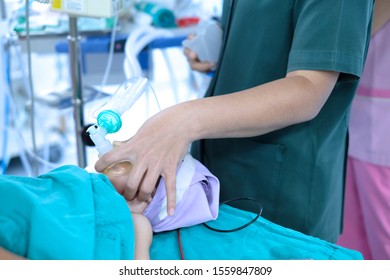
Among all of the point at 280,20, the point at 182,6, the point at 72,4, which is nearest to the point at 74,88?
the point at 72,4

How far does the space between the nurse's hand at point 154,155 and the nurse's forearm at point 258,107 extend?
0.07ft

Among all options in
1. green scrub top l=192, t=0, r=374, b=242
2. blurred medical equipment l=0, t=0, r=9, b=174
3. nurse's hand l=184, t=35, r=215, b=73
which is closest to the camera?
green scrub top l=192, t=0, r=374, b=242

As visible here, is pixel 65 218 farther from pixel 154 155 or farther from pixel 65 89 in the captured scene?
pixel 65 89

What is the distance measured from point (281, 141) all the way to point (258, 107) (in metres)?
0.22

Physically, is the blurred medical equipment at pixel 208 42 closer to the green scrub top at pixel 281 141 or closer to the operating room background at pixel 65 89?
the green scrub top at pixel 281 141

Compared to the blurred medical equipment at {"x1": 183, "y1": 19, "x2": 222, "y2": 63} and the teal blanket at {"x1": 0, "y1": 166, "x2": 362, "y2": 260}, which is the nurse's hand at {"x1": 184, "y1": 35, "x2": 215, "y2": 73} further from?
the teal blanket at {"x1": 0, "y1": 166, "x2": 362, "y2": 260}

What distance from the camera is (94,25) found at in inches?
77.3

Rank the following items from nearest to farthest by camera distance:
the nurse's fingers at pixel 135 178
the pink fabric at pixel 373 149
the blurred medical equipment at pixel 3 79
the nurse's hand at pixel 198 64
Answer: the nurse's fingers at pixel 135 178 < the nurse's hand at pixel 198 64 < the pink fabric at pixel 373 149 < the blurred medical equipment at pixel 3 79

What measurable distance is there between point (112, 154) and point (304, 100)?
36 cm

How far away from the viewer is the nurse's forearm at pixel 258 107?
0.78 metres

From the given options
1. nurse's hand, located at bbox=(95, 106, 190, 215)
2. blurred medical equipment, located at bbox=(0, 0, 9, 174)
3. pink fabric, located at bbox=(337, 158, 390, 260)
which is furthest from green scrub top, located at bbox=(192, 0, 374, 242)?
blurred medical equipment, located at bbox=(0, 0, 9, 174)

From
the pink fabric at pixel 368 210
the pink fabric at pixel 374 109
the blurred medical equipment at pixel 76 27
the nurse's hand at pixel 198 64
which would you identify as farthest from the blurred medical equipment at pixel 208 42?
the pink fabric at pixel 368 210

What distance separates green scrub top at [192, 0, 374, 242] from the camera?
3.07 ft

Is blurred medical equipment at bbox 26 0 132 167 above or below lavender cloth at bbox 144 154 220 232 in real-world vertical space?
above
